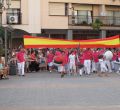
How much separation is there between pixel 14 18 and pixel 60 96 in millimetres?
31976

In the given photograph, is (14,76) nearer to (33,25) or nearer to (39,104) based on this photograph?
(39,104)

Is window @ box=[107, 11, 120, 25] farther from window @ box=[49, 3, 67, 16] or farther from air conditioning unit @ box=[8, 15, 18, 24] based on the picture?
air conditioning unit @ box=[8, 15, 18, 24]

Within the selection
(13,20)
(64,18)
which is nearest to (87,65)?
(13,20)

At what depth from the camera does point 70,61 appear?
3259 centimetres

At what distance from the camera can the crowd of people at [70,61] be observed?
3216 centimetres

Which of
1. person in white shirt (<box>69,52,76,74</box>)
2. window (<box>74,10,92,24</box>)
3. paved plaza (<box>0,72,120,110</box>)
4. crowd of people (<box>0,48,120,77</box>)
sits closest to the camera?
paved plaza (<box>0,72,120,110</box>)

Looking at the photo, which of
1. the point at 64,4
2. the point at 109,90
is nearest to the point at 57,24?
the point at 64,4

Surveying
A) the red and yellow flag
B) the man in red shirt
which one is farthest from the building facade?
the man in red shirt

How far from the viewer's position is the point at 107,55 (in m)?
32.6

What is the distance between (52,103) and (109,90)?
16.1 ft

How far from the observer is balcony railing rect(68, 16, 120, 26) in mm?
54334

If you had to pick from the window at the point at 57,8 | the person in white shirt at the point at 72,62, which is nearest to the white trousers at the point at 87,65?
the person in white shirt at the point at 72,62

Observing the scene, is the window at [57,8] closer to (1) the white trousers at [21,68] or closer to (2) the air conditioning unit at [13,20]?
(2) the air conditioning unit at [13,20]

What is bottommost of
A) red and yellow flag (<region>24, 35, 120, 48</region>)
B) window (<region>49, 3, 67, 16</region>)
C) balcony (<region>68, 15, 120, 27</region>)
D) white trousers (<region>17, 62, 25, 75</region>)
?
white trousers (<region>17, 62, 25, 75</region>)
